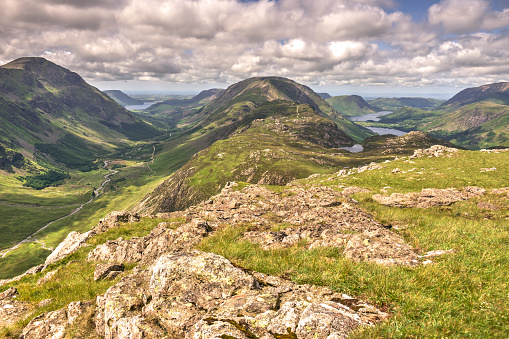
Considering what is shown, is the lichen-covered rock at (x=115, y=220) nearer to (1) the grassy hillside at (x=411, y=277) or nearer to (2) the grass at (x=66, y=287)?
(2) the grass at (x=66, y=287)

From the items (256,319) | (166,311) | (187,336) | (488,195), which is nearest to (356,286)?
(256,319)

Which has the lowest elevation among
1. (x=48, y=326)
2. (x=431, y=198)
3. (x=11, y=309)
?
(x=11, y=309)

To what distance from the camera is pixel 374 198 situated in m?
31.5

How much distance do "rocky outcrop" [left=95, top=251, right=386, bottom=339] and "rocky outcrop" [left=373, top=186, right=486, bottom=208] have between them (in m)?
25.3

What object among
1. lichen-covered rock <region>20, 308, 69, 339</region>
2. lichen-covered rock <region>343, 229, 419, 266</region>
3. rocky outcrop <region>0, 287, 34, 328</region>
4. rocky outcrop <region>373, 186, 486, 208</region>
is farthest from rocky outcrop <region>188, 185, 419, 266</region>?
rocky outcrop <region>0, 287, 34, 328</region>

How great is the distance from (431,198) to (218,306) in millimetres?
30914

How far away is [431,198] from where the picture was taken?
2778 cm

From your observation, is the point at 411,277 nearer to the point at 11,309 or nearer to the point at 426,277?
the point at 426,277

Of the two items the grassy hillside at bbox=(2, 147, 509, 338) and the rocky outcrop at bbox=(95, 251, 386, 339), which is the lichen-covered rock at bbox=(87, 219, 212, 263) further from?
the rocky outcrop at bbox=(95, 251, 386, 339)

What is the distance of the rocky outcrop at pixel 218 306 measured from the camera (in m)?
7.32

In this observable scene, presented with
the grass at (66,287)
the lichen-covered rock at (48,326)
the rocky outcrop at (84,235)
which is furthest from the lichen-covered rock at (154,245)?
the rocky outcrop at (84,235)

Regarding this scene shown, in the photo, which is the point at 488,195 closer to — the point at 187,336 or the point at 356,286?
the point at 356,286

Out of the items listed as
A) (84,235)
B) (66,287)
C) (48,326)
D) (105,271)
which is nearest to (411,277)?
(48,326)

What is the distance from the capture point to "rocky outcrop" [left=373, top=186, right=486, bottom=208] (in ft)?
88.8
